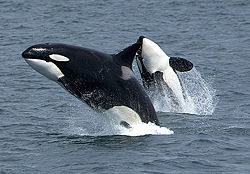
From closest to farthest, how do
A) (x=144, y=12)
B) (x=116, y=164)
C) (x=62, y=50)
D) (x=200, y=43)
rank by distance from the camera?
(x=116, y=164), (x=62, y=50), (x=200, y=43), (x=144, y=12)

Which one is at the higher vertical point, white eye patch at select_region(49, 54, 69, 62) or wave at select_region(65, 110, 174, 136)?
white eye patch at select_region(49, 54, 69, 62)

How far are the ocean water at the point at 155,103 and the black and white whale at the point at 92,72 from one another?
839 mm

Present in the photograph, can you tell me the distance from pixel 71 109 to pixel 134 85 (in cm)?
500

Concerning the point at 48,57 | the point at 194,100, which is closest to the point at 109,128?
the point at 48,57

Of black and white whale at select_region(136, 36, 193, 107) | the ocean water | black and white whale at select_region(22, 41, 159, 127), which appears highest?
black and white whale at select_region(22, 41, 159, 127)

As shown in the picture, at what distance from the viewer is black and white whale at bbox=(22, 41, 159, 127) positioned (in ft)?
61.0

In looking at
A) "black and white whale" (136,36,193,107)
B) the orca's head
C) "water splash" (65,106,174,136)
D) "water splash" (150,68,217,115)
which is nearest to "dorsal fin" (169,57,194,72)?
"black and white whale" (136,36,193,107)

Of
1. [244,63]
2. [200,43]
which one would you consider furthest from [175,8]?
[244,63]

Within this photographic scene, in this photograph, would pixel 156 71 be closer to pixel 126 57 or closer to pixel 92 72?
pixel 126 57

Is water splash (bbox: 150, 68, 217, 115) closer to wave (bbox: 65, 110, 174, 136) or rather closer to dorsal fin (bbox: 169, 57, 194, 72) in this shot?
dorsal fin (bbox: 169, 57, 194, 72)

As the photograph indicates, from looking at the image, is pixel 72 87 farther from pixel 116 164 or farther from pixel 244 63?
pixel 244 63

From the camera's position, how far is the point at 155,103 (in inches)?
902

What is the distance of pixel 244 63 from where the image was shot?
30469mm

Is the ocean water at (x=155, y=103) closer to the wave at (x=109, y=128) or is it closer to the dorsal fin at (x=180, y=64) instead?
A: the wave at (x=109, y=128)
